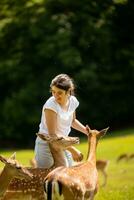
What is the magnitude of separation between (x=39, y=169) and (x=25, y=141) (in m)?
24.4

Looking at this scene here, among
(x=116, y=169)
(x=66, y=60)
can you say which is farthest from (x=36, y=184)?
(x=66, y=60)

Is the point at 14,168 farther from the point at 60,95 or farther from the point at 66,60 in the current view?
the point at 66,60

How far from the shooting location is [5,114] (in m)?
31.8

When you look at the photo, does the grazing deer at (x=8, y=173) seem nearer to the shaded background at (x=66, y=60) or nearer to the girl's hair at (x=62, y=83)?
the girl's hair at (x=62, y=83)

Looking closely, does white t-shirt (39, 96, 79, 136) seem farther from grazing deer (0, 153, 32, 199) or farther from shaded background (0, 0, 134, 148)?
shaded background (0, 0, 134, 148)

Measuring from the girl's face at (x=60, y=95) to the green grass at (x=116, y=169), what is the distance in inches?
83.9

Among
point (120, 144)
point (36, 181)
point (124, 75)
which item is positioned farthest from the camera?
point (124, 75)

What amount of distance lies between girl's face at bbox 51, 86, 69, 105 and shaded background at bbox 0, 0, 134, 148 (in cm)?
2340

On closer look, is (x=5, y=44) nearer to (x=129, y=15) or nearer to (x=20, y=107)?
(x=20, y=107)

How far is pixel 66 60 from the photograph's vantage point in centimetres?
3066

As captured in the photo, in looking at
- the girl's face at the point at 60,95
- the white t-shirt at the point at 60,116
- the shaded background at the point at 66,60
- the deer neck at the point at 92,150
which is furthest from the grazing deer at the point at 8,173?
the shaded background at the point at 66,60

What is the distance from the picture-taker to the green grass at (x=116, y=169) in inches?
373

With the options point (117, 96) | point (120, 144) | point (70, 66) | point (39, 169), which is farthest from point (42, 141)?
point (117, 96)

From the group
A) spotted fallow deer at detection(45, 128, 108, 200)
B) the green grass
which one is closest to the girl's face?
spotted fallow deer at detection(45, 128, 108, 200)
